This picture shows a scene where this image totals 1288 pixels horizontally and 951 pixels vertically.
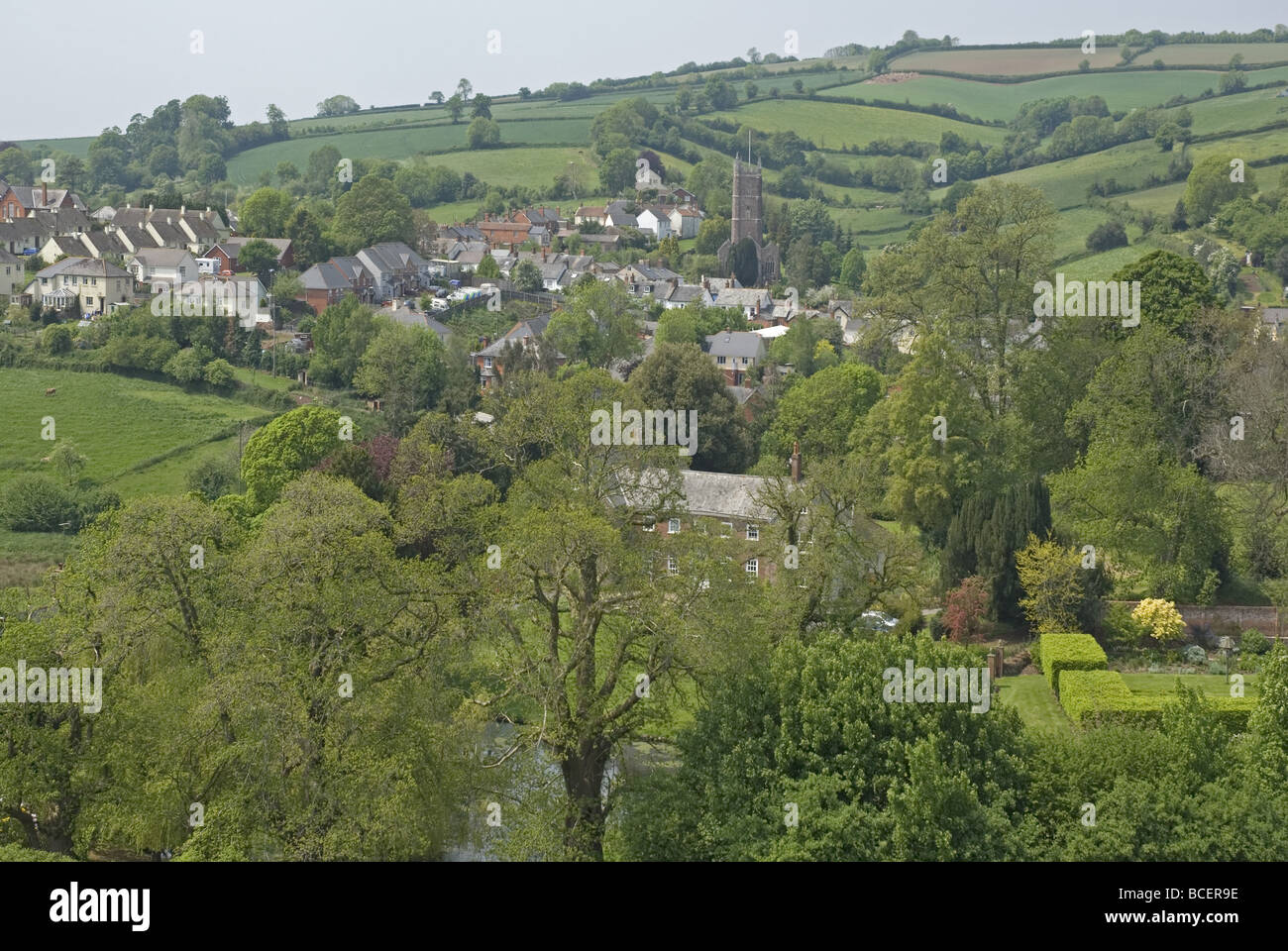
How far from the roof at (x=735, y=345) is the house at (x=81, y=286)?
1339 inches

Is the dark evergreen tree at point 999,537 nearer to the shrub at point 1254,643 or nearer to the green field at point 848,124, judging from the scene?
the shrub at point 1254,643

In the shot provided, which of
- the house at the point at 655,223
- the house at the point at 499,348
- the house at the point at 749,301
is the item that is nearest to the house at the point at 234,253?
the house at the point at 499,348

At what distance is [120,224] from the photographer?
98.1 m

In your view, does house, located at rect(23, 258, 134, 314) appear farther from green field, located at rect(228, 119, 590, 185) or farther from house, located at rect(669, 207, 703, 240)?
green field, located at rect(228, 119, 590, 185)

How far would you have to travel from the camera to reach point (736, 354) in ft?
260

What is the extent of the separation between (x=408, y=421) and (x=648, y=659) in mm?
38696

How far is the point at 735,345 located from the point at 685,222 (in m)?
53.1

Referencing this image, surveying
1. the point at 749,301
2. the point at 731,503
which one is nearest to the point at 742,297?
the point at 749,301

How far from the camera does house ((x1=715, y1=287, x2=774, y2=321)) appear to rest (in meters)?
97.9

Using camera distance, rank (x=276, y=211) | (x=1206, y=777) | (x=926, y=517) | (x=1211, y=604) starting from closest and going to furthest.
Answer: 1. (x=1206, y=777)
2. (x=1211, y=604)
3. (x=926, y=517)
4. (x=276, y=211)

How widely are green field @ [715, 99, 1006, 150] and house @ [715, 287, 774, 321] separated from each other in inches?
2615

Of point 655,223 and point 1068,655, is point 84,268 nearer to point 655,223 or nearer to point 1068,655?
point 655,223
